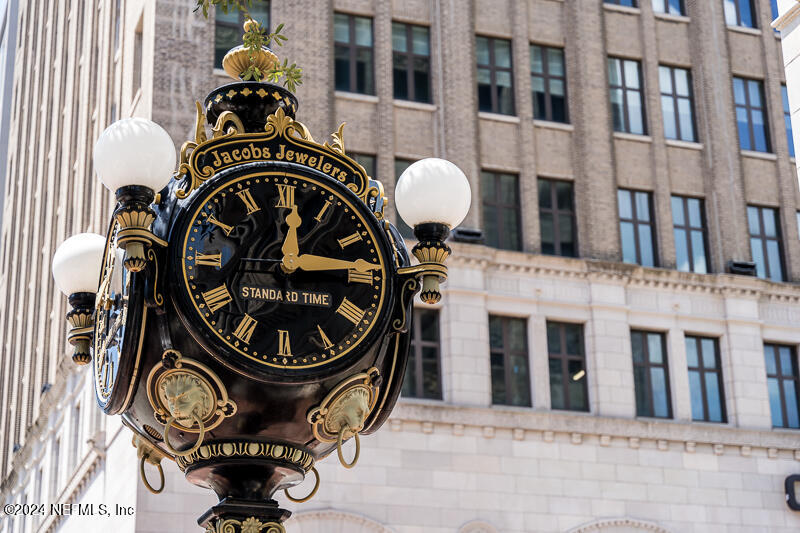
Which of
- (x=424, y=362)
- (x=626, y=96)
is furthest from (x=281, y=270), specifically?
(x=626, y=96)

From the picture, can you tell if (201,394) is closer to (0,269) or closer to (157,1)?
(157,1)

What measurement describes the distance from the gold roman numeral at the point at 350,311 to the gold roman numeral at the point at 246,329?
→ 1.23ft

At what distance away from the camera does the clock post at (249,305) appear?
5047mm

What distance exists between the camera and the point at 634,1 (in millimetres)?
30484

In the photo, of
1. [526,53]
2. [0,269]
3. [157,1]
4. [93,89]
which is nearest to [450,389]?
[526,53]

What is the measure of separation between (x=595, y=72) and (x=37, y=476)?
738 inches

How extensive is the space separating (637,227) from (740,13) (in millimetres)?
6818

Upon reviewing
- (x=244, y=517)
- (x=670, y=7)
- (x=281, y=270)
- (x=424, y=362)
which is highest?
(x=670, y=7)

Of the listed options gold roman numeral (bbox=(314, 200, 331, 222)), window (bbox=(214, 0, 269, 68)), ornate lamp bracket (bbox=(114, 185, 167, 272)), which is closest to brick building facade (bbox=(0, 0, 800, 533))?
window (bbox=(214, 0, 269, 68))

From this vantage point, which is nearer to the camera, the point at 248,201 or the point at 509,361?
the point at 248,201

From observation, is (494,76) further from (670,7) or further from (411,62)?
(670,7)

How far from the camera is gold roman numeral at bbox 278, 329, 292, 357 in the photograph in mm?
5113

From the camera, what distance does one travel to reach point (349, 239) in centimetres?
548

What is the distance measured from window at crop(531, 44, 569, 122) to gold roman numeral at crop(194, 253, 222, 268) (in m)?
24.1
